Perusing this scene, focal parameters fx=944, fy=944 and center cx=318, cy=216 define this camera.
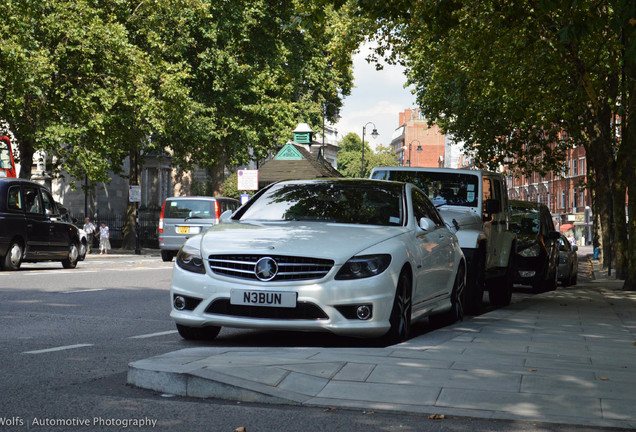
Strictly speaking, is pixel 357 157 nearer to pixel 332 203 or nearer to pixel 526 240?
pixel 526 240

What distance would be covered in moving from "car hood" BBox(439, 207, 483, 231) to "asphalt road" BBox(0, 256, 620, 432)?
1713mm

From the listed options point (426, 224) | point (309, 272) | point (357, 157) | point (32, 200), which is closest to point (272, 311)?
point (309, 272)

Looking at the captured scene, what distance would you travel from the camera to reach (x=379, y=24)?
26766 millimetres

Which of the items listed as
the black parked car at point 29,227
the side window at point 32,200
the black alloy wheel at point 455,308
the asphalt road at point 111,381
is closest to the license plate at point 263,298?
the asphalt road at point 111,381

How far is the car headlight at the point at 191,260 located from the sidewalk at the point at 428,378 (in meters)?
1.30

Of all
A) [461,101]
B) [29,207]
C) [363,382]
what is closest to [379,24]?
[461,101]

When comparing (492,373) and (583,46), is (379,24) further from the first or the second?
(492,373)

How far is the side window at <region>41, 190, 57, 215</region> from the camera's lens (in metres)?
23.3

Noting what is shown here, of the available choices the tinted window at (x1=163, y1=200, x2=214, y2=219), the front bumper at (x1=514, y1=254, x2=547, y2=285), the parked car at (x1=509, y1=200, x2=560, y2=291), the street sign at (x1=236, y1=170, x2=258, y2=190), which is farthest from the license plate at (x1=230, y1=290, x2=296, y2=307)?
the street sign at (x1=236, y1=170, x2=258, y2=190)

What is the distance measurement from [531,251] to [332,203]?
12267mm

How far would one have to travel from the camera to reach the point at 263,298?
8117mm

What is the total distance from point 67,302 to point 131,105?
23.9 m

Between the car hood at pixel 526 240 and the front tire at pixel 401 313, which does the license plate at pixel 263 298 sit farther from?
the car hood at pixel 526 240

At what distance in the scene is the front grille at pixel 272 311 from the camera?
319 inches
